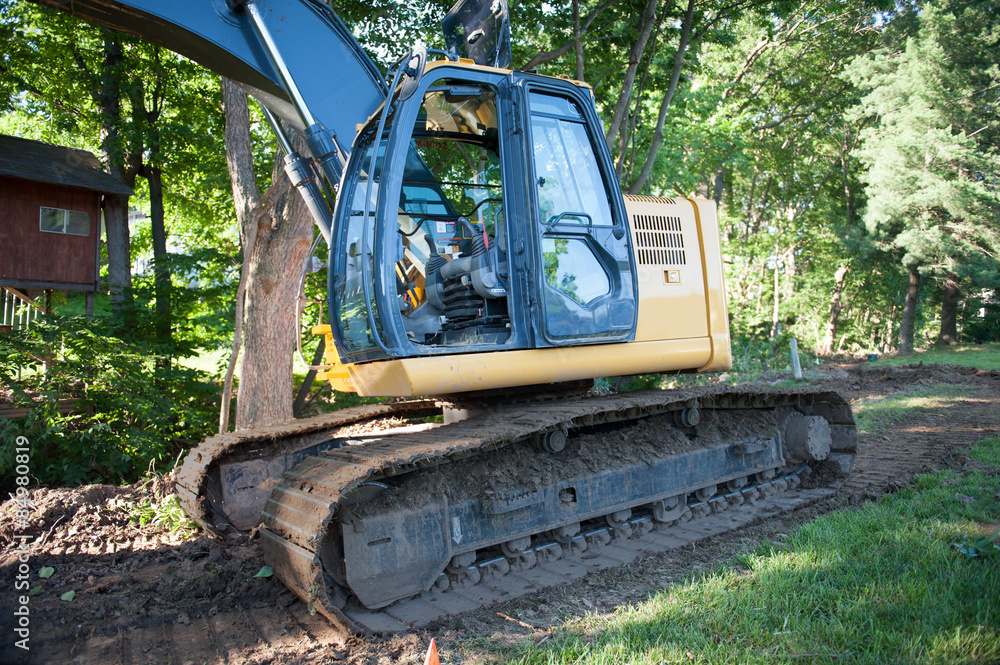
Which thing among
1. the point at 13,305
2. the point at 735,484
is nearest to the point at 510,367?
the point at 735,484

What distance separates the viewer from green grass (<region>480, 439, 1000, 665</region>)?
9.00ft

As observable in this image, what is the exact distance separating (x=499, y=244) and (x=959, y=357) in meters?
19.7

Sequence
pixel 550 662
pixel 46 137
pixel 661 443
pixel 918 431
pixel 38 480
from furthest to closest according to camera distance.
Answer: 1. pixel 46 137
2. pixel 918 431
3. pixel 38 480
4. pixel 661 443
5. pixel 550 662

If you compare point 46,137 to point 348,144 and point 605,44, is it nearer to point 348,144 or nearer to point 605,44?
point 605,44

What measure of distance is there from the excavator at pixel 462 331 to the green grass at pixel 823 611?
2.86ft

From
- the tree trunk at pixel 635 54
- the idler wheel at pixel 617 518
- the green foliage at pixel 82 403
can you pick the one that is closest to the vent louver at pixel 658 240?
the idler wheel at pixel 617 518

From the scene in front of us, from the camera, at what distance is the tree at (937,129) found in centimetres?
2000

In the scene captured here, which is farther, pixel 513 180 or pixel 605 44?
pixel 605 44

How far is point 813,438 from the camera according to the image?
5.70m

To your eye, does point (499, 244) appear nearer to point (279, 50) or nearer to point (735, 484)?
point (279, 50)

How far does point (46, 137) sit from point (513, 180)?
1627cm

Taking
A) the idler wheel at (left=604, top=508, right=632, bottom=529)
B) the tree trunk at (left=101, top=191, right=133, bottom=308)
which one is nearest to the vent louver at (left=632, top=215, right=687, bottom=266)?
the idler wheel at (left=604, top=508, right=632, bottom=529)

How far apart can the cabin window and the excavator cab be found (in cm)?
1357

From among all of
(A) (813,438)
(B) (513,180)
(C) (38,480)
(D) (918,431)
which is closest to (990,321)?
(D) (918,431)
